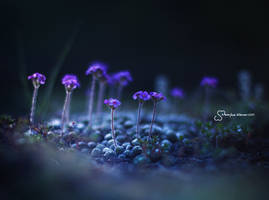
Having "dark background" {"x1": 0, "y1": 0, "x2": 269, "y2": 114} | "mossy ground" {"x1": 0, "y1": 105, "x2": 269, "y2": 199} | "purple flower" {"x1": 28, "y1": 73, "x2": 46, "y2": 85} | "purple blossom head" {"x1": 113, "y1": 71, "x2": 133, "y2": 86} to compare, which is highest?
"dark background" {"x1": 0, "y1": 0, "x2": 269, "y2": 114}

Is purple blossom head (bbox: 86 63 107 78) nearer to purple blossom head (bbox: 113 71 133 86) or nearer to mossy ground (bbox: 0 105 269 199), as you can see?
purple blossom head (bbox: 113 71 133 86)

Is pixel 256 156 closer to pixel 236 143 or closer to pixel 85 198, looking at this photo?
pixel 236 143

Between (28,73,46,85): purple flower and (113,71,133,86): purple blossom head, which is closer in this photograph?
(28,73,46,85): purple flower

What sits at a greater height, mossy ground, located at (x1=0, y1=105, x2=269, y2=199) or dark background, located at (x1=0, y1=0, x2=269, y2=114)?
dark background, located at (x1=0, y1=0, x2=269, y2=114)

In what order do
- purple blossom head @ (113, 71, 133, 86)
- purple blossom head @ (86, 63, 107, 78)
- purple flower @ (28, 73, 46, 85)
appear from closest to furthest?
purple flower @ (28, 73, 46, 85)
purple blossom head @ (86, 63, 107, 78)
purple blossom head @ (113, 71, 133, 86)

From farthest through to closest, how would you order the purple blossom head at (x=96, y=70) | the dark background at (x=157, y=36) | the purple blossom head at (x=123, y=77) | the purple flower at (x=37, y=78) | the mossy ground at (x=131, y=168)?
the dark background at (x=157, y=36) < the purple blossom head at (x=123, y=77) < the purple blossom head at (x=96, y=70) < the purple flower at (x=37, y=78) < the mossy ground at (x=131, y=168)

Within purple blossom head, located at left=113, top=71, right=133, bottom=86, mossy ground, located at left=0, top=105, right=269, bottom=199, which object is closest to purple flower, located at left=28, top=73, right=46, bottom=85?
mossy ground, located at left=0, top=105, right=269, bottom=199

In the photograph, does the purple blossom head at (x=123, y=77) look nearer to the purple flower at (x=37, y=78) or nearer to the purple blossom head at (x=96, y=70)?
the purple blossom head at (x=96, y=70)

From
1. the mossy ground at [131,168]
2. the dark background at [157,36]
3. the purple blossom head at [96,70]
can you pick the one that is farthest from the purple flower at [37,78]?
the dark background at [157,36]
